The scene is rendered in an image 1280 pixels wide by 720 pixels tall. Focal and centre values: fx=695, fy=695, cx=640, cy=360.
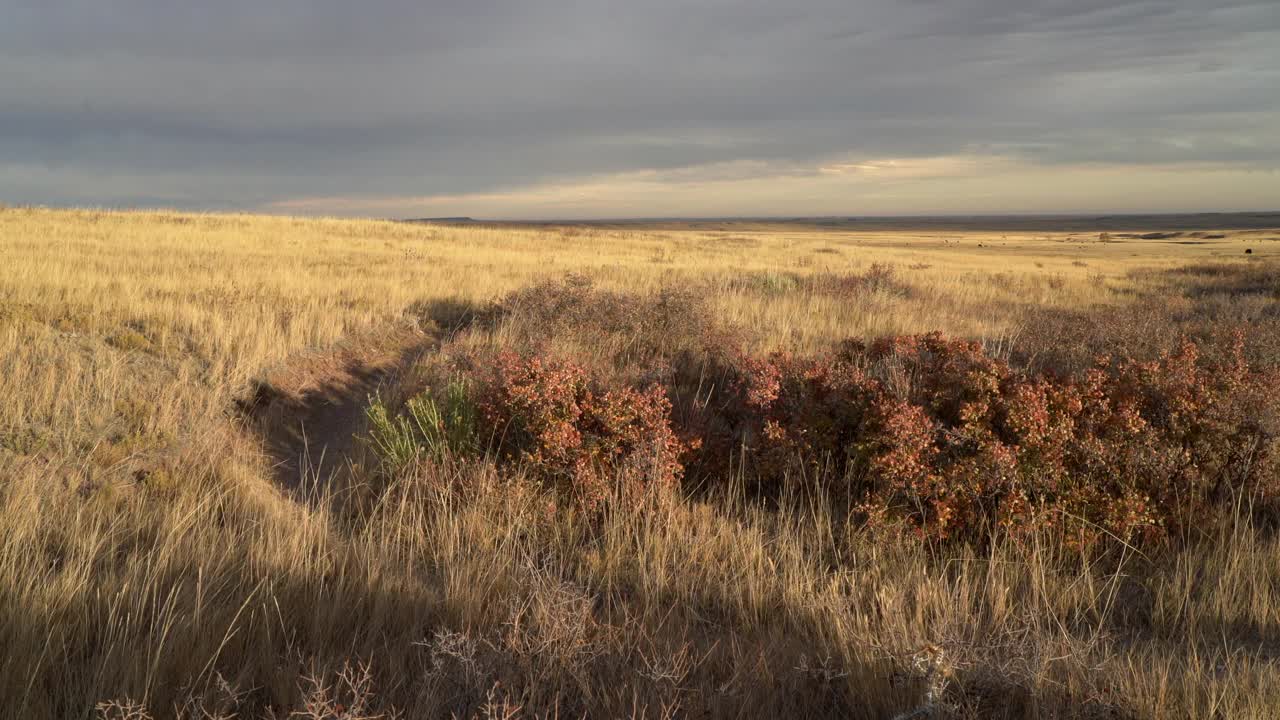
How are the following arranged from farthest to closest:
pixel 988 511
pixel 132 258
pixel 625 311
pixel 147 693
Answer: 1. pixel 132 258
2. pixel 625 311
3. pixel 988 511
4. pixel 147 693

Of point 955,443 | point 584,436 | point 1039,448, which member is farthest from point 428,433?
point 1039,448

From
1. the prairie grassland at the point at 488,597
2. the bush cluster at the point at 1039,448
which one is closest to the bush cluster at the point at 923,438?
the bush cluster at the point at 1039,448

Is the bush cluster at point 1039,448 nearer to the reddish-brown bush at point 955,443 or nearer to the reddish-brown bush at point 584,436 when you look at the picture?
the reddish-brown bush at point 955,443

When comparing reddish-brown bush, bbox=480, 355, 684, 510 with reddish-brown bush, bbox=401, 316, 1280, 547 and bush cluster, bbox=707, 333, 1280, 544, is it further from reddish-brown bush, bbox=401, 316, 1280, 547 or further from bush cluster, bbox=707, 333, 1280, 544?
bush cluster, bbox=707, 333, 1280, 544

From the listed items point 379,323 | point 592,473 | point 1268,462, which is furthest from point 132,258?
point 1268,462

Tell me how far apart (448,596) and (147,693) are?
3.77ft

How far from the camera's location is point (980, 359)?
5.08 metres

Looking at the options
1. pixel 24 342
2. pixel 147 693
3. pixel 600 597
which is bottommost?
pixel 600 597

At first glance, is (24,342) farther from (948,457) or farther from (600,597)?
(948,457)

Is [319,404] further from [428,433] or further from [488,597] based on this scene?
[488,597]

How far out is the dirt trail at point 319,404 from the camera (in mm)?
5887

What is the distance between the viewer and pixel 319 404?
7.47m

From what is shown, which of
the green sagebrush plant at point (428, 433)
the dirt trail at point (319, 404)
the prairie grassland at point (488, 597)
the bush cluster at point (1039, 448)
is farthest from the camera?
the dirt trail at point (319, 404)

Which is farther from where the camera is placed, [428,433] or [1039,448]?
[428,433]
